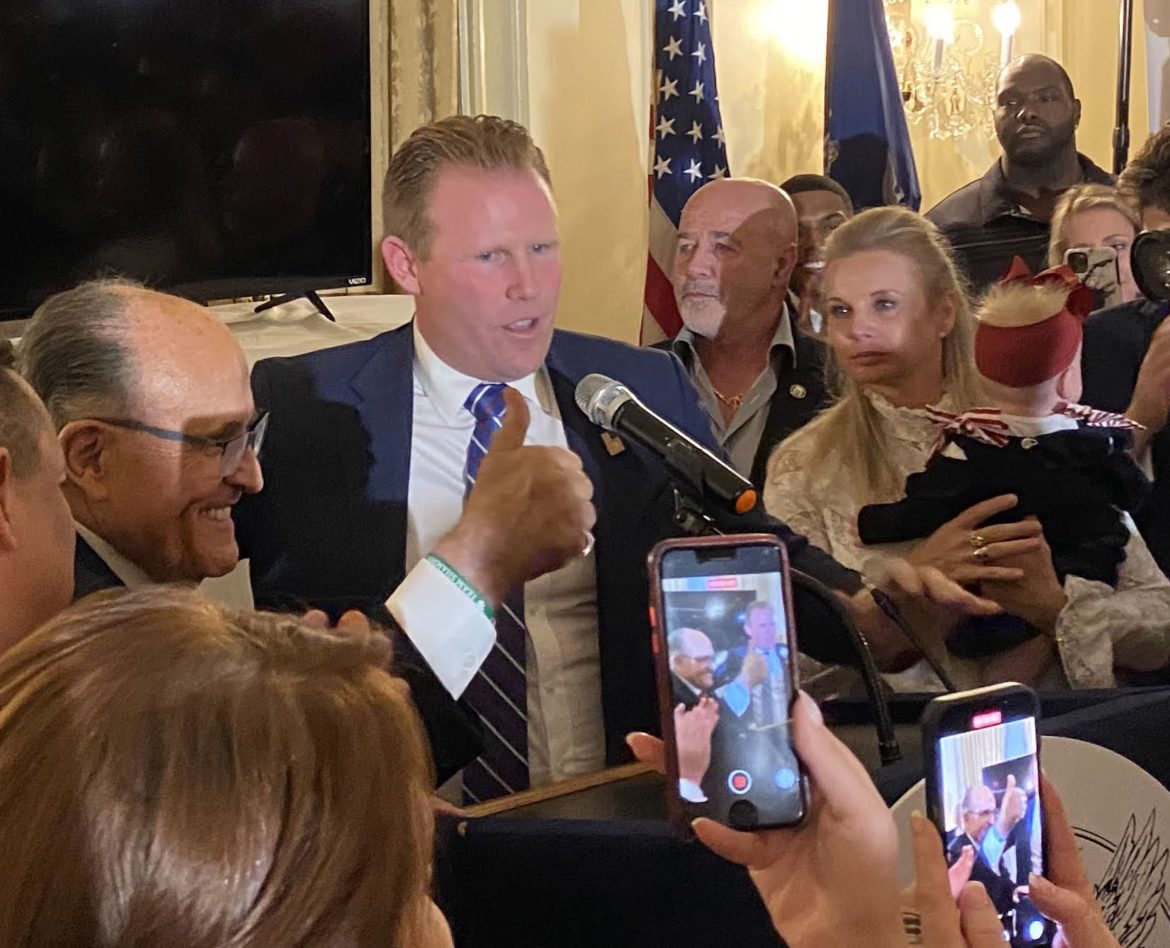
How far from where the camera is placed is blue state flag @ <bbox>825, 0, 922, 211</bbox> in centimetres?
462

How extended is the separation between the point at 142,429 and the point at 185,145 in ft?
4.54

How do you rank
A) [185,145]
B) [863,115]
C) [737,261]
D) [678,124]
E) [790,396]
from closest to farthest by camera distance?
[185,145] → [790,396] → [737,261] → [678,124] → [863,115]

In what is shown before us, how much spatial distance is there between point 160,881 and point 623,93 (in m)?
3.72

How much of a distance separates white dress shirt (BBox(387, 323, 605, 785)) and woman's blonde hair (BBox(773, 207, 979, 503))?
17.9 inches

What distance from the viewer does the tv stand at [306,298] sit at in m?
3.06

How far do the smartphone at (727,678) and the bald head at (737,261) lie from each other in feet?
6.72

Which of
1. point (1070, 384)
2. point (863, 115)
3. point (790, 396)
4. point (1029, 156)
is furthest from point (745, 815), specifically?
point (863, 115)

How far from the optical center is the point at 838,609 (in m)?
1.37

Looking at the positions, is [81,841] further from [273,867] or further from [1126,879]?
[1126,879]

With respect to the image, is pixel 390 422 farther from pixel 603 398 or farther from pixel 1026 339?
pixel 1026 339

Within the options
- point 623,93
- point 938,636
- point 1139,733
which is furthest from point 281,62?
point 1139,733

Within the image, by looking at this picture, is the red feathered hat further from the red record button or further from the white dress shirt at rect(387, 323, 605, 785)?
the red record button

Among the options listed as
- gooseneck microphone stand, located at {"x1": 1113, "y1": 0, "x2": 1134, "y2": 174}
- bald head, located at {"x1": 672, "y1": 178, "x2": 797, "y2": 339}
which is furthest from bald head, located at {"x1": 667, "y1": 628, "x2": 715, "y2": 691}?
gooseneck microphone stand, located at {"x1": 1113, "y1": 0, "x2": 1134, "y2": 174}

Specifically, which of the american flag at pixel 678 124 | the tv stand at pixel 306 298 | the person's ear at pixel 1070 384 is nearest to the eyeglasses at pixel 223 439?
the person's ear at pixel 1070 384
